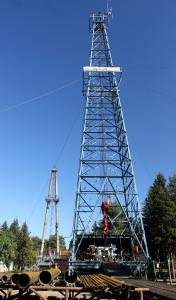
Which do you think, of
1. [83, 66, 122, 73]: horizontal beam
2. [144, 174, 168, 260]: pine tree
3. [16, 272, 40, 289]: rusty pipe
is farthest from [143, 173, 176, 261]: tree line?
[16, 272, 40, 289]: rusty pipe

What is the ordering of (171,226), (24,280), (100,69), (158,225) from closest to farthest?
(24,280) < (100,69) < (171,226) < (158,225)

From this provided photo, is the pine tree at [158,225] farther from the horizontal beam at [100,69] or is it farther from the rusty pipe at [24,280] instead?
the rusty pipe at [24,280]

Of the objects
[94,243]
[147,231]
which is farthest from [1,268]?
[94,243]

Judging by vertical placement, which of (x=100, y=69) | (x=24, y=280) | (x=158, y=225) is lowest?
(x=24, y=280)

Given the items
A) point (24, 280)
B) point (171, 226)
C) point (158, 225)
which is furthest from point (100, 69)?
point (24, 280)

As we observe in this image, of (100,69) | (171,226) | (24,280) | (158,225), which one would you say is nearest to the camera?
(24,280)

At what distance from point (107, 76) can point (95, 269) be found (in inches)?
950

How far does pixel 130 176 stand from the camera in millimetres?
43031

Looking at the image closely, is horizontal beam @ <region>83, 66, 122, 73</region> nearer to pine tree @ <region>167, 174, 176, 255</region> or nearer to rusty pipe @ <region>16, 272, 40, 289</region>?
pine tree @ <region>167, 174, 176, 255</region>

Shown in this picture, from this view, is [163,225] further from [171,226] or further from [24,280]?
[24,280]

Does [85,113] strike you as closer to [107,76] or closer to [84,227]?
[107,76]

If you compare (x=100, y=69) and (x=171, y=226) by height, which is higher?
(x=100, y=69)

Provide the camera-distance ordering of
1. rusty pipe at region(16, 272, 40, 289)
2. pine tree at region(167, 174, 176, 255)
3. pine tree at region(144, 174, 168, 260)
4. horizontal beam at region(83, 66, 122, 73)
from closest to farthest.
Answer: rusty pipe at region(16, 272, 40, 289), horizontal beam at region(83, 66, 122, 73), pine tree at region(167, 174, 176, 255), pine tree at region(144, 174, 168, 260)

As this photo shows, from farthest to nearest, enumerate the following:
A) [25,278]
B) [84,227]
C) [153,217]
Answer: [153,217] < [84,227] < [25,278]
